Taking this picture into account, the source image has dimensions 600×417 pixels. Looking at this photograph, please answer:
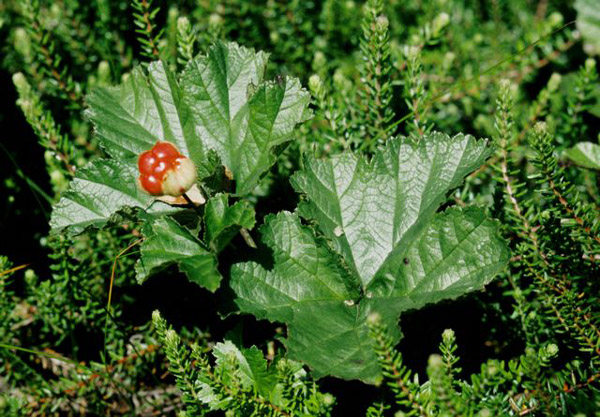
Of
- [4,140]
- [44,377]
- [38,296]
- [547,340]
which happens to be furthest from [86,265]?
[547,340]

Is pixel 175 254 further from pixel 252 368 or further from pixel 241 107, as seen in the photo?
pixel 241 107

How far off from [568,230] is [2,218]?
107 inches

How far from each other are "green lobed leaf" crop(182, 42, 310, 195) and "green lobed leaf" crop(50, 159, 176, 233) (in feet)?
1.06

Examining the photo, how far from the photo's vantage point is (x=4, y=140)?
3477 mm

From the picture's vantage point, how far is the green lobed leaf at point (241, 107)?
228 centimetres

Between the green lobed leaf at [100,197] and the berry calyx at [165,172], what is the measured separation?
299mm

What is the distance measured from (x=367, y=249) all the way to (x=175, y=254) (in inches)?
27.9

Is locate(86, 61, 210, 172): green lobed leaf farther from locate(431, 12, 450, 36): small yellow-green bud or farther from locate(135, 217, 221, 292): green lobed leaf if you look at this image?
locate(431, 12, 450, 36): small yellow-green bud

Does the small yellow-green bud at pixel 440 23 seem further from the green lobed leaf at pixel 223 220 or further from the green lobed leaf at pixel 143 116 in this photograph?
the green lobed leaf at pixel 223 220

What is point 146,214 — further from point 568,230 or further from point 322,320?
point 568,230

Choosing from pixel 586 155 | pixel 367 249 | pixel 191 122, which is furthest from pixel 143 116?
pixel 586 155

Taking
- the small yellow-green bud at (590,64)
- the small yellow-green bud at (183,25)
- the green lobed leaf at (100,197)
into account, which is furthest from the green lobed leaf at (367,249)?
the small yellow-green bud at (590,64)

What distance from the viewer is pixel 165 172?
1.96 m

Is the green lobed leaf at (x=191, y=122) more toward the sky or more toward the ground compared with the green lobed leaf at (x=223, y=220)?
more toward the sky
